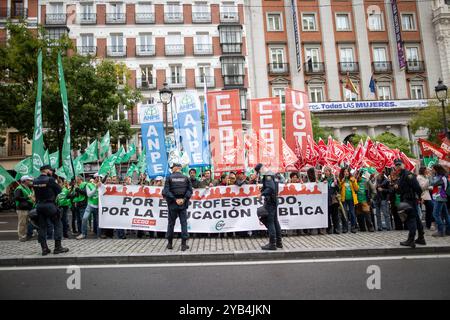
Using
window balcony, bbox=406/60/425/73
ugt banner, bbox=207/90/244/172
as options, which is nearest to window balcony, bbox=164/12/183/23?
window balcony, bbox=406/60/425/73

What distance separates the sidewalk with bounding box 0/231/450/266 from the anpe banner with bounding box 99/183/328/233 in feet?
2.70

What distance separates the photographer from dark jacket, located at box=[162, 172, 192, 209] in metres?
7.20

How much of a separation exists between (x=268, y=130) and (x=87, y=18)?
93.5 feet

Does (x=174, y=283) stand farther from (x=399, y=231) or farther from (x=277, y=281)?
(x=399, y=231)

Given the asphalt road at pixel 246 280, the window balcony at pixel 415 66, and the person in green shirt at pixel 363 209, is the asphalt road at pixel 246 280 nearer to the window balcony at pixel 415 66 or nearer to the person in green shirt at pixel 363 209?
the person in green shirt at pixel 363 209

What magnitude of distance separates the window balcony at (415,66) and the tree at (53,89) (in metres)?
27.7

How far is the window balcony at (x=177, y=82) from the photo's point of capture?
3148 cm

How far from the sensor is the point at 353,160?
10617 millimetres

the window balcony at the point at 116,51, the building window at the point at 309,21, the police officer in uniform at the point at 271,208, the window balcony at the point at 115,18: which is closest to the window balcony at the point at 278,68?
the building window at the point at 309,21

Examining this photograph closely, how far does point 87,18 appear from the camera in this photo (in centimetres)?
3123

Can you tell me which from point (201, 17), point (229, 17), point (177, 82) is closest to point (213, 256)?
point (177, 82)

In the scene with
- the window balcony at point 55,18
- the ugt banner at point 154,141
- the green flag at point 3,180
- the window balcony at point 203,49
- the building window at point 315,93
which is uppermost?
the window balcony at point 55,18
